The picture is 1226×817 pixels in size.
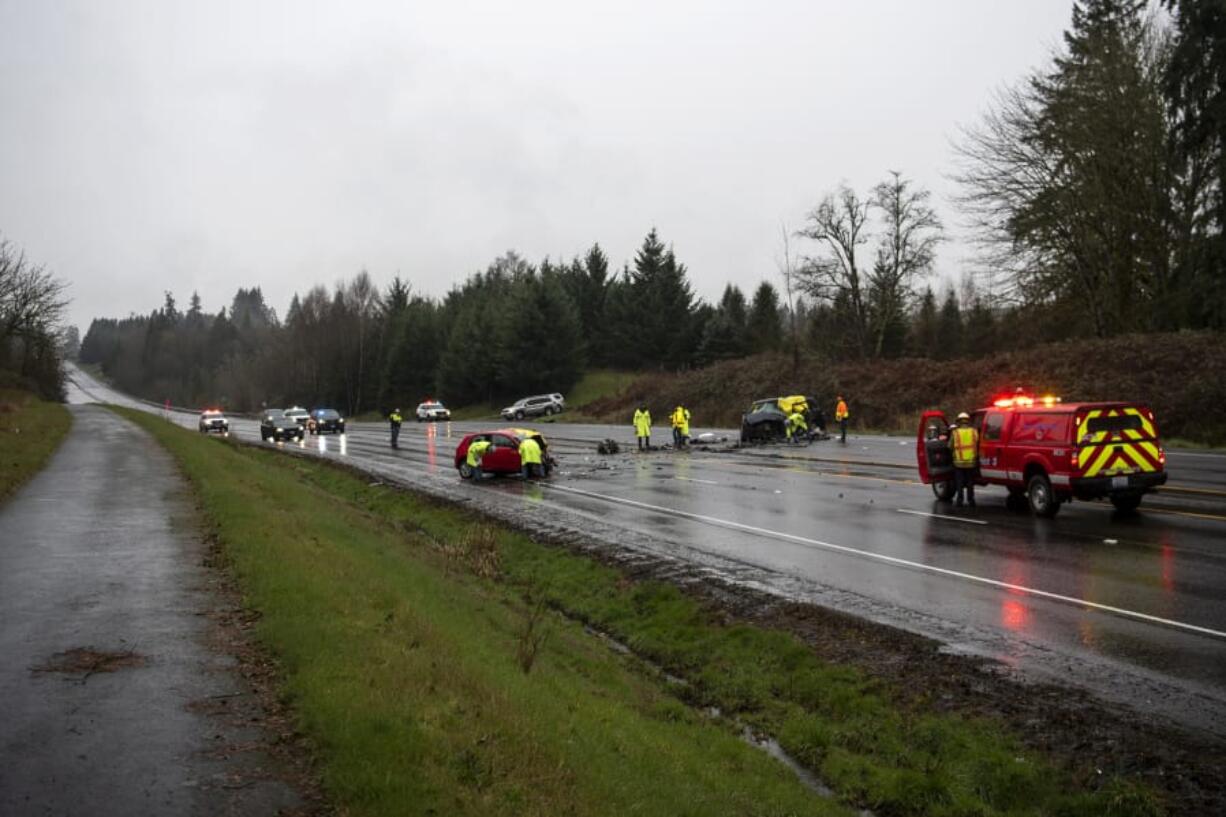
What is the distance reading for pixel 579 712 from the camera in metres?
7.23

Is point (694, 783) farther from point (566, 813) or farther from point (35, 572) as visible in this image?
point (35, 572)

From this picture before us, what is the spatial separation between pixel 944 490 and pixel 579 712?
13.3 m

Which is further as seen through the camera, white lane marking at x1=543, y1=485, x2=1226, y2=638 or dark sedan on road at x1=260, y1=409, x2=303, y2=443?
dark sedan on road at x1=260, y1=409, x2=303, y2=443

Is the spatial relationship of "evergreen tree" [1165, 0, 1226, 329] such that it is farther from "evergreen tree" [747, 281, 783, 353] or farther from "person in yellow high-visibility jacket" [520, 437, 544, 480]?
"evergreen tree" [747, 281, 783, 353]

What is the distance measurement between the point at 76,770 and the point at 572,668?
15.7 ft

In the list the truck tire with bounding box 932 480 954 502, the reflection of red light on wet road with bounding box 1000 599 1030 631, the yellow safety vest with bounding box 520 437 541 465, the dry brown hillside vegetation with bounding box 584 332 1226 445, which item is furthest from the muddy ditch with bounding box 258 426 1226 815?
the dry brown hillside vegetation with bounding box 584 332 1226 445

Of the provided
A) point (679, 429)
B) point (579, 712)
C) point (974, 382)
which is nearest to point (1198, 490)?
point (579, 712)

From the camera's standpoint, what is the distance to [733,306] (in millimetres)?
84500

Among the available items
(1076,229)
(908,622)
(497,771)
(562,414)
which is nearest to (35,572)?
(497,771)

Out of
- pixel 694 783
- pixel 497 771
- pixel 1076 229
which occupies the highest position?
pixel 1076 229

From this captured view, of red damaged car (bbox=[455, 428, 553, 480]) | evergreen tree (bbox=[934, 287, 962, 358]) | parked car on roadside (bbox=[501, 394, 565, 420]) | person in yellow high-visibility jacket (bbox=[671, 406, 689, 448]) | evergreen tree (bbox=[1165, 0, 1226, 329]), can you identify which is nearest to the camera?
red damaged car (bbox=[455, 428, 553, 480])

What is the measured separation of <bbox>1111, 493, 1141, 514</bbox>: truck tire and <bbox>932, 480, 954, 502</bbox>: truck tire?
10.1 ft

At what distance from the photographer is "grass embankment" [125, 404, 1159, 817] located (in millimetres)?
5457

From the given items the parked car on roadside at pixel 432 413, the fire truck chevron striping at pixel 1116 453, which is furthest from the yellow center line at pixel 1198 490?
the parked car on roadside at pixel 432 413
